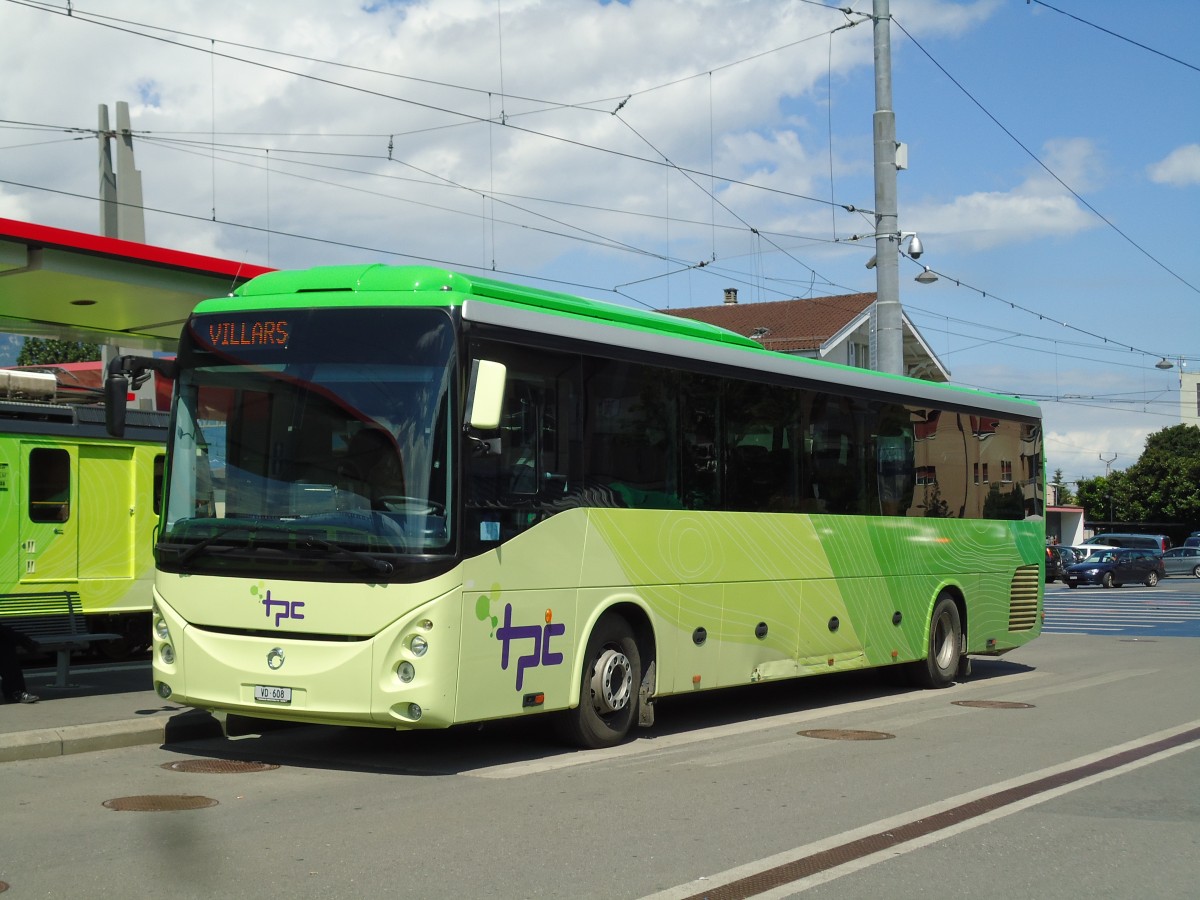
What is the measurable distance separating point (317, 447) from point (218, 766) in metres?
2.36

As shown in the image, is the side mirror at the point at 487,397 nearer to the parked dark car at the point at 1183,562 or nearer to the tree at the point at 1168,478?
the parked dark car at the point at 1183,562

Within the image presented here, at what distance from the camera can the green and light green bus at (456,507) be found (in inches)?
368

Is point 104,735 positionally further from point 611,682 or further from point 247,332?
point 611,682

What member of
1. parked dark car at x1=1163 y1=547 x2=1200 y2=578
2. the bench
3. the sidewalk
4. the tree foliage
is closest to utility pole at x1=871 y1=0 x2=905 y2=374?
the bench

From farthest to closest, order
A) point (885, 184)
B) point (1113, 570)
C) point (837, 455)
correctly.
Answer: point (1113, 570)
point (885, 184)
point (837, 455)

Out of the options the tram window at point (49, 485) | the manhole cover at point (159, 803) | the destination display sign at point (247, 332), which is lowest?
the manhole cover at point (159, 803)

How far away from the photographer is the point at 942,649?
16.8 meters

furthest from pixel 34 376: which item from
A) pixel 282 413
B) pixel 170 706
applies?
pixel 282 413

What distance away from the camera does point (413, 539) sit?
366 inches

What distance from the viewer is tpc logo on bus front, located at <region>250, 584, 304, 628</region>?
31.0 ft

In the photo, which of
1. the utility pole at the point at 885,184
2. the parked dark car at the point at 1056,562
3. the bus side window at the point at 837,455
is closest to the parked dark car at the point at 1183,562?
Answer: the parked dark car at the point at 1056,562

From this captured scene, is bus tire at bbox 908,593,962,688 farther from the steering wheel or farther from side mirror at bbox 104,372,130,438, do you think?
side mirror at bbox 104,372,130,438

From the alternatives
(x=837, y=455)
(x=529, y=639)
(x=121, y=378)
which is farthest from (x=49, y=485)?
(x=837, y=455)

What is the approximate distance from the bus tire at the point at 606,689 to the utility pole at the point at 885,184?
11.7 m
